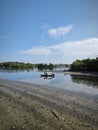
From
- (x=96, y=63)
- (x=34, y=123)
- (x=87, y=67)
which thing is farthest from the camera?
(x=87, y=67)

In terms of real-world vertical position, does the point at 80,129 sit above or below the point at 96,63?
below

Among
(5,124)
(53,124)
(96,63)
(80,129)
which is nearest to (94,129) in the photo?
(80,129)

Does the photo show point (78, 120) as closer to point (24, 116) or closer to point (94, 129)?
point (94, 129)

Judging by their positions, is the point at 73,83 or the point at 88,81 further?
the point at 88,81

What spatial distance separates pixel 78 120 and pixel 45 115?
2637 millimetres

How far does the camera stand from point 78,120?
1058 cm

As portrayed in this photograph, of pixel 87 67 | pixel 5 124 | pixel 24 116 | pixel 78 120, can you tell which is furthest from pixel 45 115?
pixel 87 67

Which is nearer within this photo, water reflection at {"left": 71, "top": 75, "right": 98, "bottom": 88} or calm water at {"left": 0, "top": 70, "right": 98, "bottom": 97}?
calm water at {"left": 0, "top": 70, "right": 98, "bottom": 97}

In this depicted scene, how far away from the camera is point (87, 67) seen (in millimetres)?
100250

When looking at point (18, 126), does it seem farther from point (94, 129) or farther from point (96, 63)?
point (96, 63)

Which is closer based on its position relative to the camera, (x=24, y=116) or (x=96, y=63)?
(x=24, y=116)

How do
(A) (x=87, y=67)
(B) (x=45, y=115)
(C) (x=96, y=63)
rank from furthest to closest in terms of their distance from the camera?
(A) (x=87, y=67), (C) (x=96, y=63), (B) (x=45, y=115)

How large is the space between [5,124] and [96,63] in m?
86.4

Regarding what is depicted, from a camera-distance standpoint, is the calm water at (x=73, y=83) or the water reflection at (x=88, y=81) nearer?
the calm water at (x=73, y=83)
